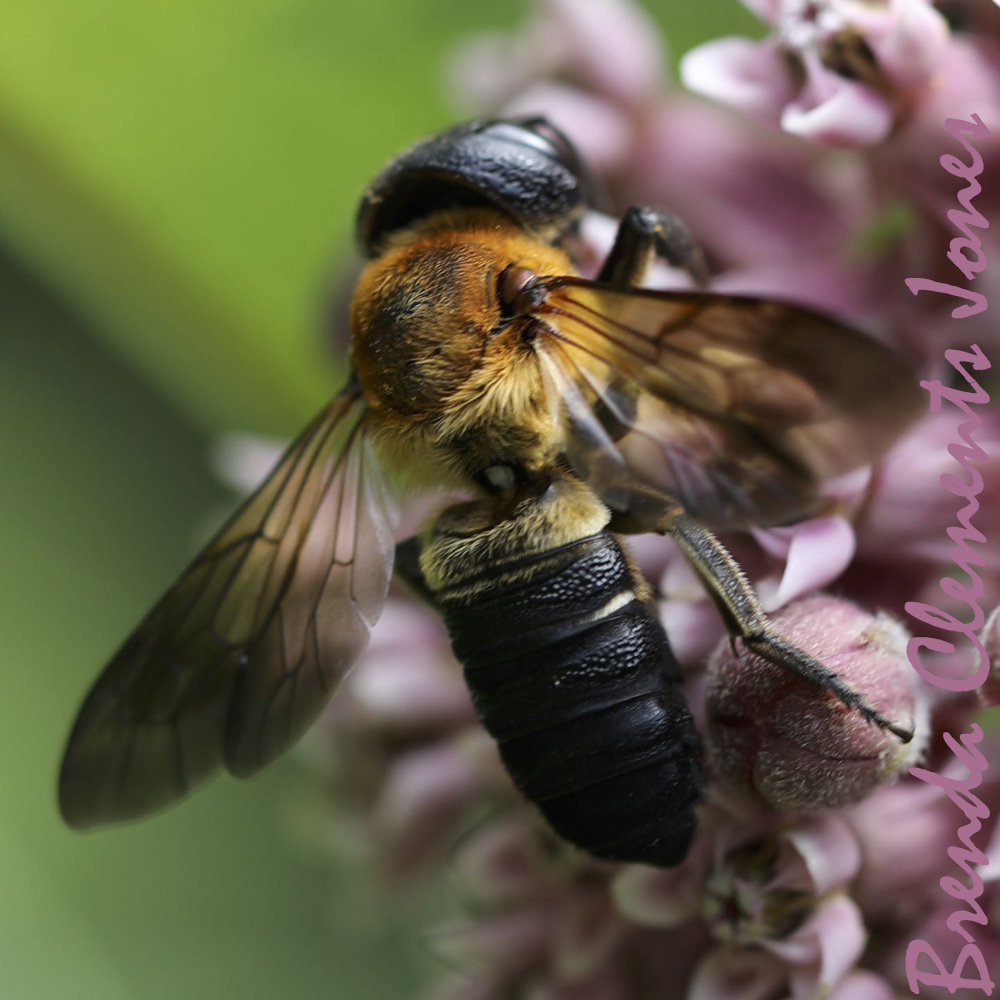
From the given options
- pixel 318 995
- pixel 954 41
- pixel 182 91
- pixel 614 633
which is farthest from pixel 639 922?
pixel 182 91

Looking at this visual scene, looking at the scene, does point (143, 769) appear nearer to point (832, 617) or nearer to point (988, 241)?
point (832, 617)

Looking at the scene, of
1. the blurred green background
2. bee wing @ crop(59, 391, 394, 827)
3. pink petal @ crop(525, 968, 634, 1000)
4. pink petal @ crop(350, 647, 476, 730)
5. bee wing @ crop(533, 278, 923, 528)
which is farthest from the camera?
the blurred green background

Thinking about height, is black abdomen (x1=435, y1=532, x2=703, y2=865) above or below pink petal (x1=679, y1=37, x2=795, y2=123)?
below

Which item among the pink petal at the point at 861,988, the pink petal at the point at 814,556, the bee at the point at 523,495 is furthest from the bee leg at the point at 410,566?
the pink petal at the point at 861,988

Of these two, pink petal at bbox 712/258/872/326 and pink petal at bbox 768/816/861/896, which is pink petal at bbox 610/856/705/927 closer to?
pink petal at bbox 768/816/861/896

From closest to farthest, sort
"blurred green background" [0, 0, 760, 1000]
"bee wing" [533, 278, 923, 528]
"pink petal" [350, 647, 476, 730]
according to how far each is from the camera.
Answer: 1. "bee wing" [533, 278, 923, 528]
2. "pink petal" [350, 647, 476, 730]
3. "blurred green background" [0, 0, 760, 1000]

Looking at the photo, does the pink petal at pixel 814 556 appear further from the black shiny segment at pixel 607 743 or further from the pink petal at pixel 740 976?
the pink petal at pixel 740 976

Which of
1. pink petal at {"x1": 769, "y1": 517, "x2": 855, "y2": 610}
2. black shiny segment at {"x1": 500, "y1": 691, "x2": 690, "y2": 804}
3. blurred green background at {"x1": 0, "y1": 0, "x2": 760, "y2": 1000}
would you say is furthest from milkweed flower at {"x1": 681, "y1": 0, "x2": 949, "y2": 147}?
blurred green background at {"x1": 0, "y1": 0, "x2": 760, "y2": 1000}
